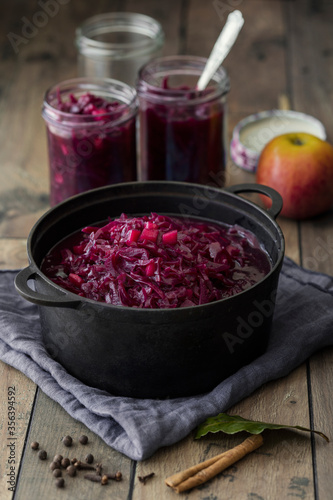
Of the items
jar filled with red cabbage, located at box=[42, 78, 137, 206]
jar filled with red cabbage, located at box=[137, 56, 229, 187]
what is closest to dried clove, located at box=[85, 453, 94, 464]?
jar filled with red cabbage, located at box=[42, 78, 137, 206]

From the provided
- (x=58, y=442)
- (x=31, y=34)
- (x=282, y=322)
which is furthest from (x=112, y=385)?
(x=31, y=34)

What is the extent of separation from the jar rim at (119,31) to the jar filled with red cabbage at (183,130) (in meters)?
0.24

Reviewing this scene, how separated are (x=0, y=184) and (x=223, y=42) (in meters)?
1.00

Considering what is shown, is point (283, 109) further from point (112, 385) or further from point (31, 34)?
point (112, 385)

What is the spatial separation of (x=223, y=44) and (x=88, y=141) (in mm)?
553

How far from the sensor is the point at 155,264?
5.95ft

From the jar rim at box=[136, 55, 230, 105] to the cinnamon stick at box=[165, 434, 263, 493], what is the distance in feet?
4.06

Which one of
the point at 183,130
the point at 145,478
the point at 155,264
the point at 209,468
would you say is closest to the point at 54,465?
the point at 145,478

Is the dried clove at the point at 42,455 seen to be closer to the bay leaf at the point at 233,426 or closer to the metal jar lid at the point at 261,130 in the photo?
the bay leaf at the point at 233,426

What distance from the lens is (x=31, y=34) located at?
3.80 metres

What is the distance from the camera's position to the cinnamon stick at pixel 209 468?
5.35ft

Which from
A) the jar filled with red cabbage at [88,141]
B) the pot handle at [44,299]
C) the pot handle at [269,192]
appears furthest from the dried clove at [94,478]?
the jar filled with red cabbage at [88,141]

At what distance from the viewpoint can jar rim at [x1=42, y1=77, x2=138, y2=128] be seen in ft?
7.84

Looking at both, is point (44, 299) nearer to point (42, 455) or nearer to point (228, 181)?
point (42, 455)
